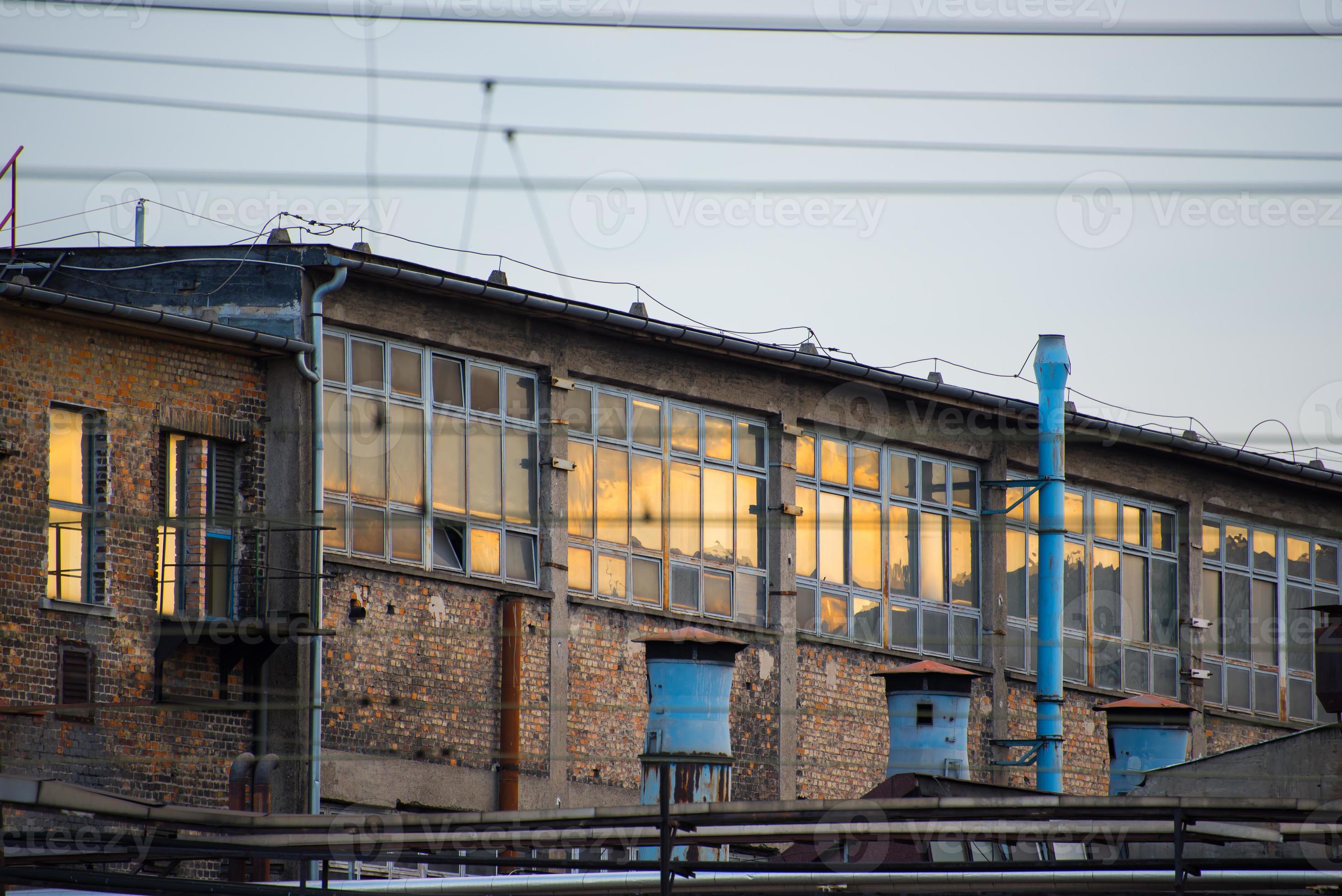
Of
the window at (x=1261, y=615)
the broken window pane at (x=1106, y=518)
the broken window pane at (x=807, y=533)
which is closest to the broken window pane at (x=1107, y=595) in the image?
the broken window pane at (x=1106, y=518)

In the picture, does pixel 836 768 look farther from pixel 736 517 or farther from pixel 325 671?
pixel 325 671

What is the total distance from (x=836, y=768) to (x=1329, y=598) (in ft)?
38.2

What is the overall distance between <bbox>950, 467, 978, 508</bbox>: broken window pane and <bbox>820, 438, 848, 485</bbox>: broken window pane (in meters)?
2.13

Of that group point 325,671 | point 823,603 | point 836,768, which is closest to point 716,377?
point 823,603

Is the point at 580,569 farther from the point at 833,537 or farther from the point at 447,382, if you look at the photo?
the point at 833,537

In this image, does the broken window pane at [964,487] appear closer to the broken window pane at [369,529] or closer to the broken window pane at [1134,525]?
the broken window pane at [1134,525]

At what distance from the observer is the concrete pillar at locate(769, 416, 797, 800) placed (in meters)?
24.6

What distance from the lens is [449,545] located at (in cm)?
2192

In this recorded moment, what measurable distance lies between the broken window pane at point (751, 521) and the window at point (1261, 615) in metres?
8.98

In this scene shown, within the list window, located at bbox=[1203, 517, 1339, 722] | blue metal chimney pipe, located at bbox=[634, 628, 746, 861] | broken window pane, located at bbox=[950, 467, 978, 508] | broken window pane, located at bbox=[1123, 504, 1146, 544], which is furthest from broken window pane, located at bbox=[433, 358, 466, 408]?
window, located at bbox=[1203, 517, 1339, 722]

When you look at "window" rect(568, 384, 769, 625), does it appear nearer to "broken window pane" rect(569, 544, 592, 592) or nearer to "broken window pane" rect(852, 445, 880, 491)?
"broken window pane" rect(569, 544, 592, 592)

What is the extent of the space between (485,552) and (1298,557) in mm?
16102

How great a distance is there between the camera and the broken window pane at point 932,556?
88.8 feet

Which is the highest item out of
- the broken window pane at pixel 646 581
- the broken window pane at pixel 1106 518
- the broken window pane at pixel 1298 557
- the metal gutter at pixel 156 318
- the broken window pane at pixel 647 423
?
the metal gutter at pixel 156 318
